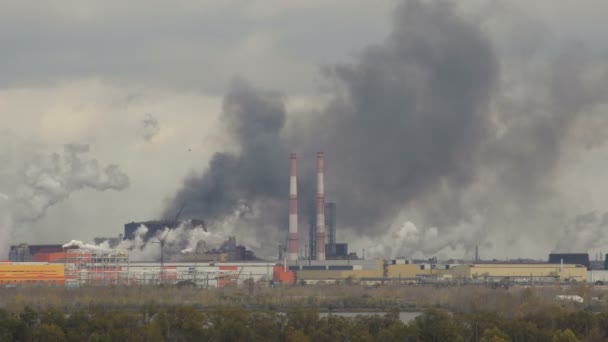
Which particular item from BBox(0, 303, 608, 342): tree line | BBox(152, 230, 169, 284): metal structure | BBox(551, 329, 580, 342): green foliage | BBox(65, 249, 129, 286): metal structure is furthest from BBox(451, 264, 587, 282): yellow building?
BBox(551, 329, 580, 342): green foliage

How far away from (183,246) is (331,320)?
95749 mm

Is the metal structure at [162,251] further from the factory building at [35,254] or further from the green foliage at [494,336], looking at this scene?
the green foliage at [494,336]

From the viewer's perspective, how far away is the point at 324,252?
160500 mm

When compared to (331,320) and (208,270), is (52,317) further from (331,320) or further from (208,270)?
(208,270)

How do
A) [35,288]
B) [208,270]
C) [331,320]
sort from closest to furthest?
[331,320], [35,288], [208,270]

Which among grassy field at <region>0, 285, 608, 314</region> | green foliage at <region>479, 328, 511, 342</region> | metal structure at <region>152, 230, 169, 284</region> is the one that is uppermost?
metal structure at <region>152, 230, 169, 284</region>

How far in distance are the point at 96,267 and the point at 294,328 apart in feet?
256

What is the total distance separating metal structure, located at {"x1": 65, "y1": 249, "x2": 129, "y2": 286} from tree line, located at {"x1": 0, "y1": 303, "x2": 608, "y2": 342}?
219 feet

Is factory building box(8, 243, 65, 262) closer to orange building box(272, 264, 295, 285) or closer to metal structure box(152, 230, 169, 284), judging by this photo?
metal structure box(152, 230, 169, 284)

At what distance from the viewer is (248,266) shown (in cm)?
15588

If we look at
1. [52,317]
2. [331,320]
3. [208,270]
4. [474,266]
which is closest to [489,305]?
[331,320]

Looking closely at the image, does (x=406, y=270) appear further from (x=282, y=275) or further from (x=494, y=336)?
(x=494, y=336)

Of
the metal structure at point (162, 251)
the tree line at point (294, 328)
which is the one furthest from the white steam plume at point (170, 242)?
the tree line at point (294, 328)

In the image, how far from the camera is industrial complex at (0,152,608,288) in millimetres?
143125
